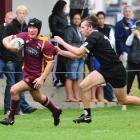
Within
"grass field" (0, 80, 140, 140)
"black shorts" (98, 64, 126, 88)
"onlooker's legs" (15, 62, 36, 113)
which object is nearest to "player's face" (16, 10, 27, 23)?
"onlooker's legs" (15, 62, 36, 113)

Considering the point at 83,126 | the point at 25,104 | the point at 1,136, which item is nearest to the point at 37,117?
the point at 25,104

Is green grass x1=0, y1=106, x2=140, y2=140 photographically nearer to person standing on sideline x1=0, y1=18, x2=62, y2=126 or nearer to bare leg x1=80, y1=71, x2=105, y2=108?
person standing on sideline x1=0, y1=18, x2=62, y2=126

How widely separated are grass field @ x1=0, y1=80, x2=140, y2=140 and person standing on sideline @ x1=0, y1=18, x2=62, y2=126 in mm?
461

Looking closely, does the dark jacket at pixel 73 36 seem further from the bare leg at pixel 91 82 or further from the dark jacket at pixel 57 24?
the bare leg at pixel 91 82

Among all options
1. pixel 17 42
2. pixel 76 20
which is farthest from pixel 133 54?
pixel 17 42

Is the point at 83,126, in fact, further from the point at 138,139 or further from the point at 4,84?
the point at 4,84

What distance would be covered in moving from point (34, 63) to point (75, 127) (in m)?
1.34

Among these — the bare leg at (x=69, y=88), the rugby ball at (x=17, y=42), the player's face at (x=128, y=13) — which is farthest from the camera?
the player's face at (x=128, y=13)

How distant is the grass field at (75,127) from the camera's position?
11.9 m

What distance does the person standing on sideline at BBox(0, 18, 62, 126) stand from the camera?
13.4 meters

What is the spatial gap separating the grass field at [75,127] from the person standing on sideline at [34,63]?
46 centimetres

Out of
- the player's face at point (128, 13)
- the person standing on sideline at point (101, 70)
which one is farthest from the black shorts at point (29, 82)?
the player's face at point (128, 13)

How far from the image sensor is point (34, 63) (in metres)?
13.7

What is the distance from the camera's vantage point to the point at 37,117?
15.7 m
